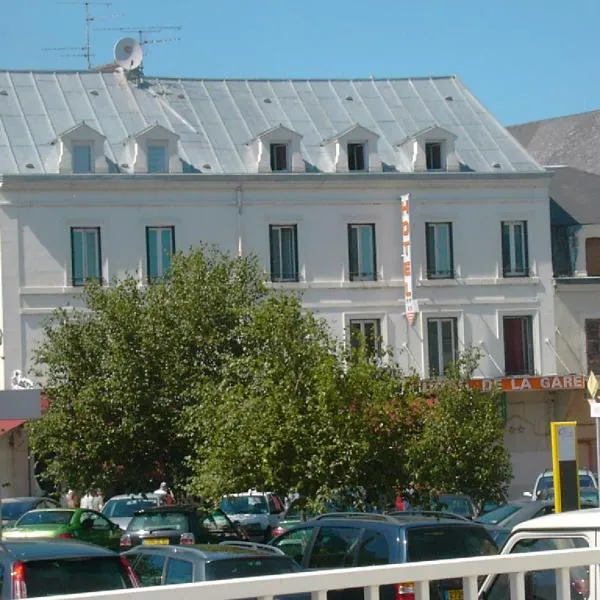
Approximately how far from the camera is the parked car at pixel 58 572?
1258 centimetres

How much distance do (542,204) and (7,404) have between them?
32364 millimetres

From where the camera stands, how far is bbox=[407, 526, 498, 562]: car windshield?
16.0 metres

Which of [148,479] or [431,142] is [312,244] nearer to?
[431,142]

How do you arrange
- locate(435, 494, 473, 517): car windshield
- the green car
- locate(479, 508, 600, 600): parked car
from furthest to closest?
1. locate(435, 494, 473, 517): car windshield
2. the green car
3. locate(479, 508, 600, 600): parked car

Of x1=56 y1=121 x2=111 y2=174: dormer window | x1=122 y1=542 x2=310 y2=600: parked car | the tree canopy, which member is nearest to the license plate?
x1=122 y1=542 x2=310 y2=600: parked car

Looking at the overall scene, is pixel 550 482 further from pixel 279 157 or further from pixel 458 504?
pixel 279 157

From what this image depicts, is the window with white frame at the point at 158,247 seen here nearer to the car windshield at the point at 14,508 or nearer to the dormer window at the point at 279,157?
the dormer window at the point at 279,157

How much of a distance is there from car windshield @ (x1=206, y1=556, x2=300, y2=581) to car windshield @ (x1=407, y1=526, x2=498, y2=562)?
1.67 metres

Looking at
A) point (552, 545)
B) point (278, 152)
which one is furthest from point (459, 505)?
point (552, 545)

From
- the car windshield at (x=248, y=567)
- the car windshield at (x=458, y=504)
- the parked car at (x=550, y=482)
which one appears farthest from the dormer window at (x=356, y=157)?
the car windshield at (x=248, y=567)

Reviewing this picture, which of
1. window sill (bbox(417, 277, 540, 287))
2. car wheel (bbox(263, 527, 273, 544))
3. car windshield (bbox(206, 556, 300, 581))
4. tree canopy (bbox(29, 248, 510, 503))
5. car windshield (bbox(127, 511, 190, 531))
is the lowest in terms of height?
car wheel (bbox(263, 527, 273, 544))

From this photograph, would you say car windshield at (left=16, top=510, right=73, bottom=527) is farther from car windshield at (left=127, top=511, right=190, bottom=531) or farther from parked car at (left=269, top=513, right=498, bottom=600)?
parked car at (left=269, top=513, right=498, bottom=600)

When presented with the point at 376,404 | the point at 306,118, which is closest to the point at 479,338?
the point at 306,118

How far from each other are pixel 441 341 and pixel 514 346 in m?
2.38
